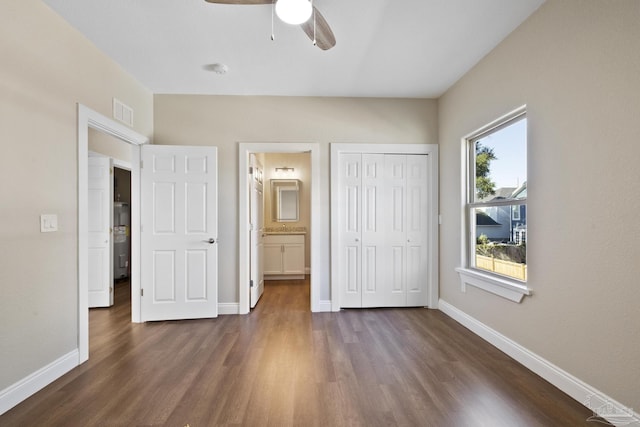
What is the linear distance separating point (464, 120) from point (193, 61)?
2.81 m

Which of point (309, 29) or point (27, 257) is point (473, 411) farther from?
point (27, 257)

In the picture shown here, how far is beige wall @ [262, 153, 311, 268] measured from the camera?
565cm

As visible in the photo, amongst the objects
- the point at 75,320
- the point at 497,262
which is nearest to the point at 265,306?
the point at 75,320

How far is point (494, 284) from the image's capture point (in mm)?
2477

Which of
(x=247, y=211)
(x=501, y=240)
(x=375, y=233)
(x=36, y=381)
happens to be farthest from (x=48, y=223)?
(x=501, y=240)

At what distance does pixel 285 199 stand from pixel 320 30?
13.1 feet

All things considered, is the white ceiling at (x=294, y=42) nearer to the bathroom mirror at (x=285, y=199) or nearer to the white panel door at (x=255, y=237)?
the white panel door at (x=255, y=237)

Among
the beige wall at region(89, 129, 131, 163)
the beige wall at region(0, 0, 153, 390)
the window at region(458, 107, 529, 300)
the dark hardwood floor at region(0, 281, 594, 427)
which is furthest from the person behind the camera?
the beige wall at region(89, 129, 131, 163)

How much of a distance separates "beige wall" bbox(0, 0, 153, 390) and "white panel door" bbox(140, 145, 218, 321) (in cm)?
93

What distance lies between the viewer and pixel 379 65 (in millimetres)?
2746

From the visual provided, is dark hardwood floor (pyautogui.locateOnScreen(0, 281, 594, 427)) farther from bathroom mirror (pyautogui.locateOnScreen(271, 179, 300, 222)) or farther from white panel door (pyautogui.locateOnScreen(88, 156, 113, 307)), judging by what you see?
bathroom mirror (pyautogui.locateOnScreen(271, 179, 300, 222))

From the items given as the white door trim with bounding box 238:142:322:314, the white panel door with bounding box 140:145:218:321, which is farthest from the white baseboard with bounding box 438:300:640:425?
the white panel door with bounding box 140:145:218:321

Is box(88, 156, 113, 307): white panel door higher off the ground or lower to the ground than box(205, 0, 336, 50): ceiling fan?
lower

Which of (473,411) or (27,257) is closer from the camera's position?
(473,411)
